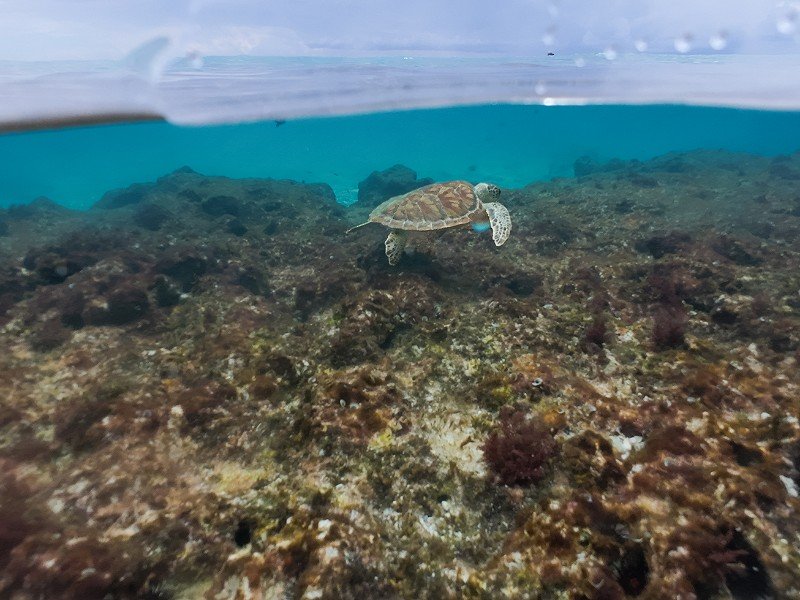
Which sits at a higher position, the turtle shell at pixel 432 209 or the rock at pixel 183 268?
the turtle shell at pixel 432 209

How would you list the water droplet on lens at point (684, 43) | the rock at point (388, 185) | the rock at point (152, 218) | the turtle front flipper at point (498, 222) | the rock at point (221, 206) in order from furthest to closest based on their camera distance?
the rock at point (388, 185)
the rock at point (221, 206)
the rock at point (152, 218)
the water droplet on lens at point (684, 43)
the turtle front flipper at point (498, 222)

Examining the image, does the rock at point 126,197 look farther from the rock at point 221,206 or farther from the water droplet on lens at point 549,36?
the water droplet on lens at point 549,36

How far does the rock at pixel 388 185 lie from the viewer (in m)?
27.6

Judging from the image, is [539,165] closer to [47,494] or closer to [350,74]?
[350,74]

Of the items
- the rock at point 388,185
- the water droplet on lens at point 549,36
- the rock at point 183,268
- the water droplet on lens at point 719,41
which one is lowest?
the rock at point 388,185

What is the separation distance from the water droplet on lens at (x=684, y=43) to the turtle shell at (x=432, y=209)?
32.3 feet

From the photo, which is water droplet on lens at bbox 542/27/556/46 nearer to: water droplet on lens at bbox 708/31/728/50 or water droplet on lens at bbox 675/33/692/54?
Answer: water droplet on lens at bbox 675/33/692/54

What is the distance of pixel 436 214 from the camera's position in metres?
9.13

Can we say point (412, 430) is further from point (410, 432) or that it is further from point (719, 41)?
point (719, 41)

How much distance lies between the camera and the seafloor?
3.33m

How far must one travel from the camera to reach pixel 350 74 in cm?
1506

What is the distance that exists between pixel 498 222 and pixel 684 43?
1097 cm

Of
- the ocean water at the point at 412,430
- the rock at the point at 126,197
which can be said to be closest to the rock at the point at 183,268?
the ocean water at the point at 412,430

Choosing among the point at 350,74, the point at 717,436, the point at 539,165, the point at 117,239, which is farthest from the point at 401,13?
the point at 539,165
